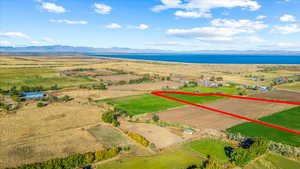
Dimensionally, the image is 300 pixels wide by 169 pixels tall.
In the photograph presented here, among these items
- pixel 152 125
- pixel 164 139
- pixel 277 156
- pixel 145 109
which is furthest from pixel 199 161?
pixel 145 109

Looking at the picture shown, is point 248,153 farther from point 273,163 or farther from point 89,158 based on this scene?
point 89,158

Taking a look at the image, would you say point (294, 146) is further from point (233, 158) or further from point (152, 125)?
point (152, 125)

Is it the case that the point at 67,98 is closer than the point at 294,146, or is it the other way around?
the point at 294,146

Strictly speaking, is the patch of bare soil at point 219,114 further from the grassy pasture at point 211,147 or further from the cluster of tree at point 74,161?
the cluster of tree at point 74,161

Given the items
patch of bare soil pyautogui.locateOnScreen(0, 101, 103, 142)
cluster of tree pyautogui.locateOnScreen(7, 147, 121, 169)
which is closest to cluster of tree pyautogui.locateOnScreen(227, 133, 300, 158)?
cluster of tree pyautogui.locateOnScreen(7, 147, 121, 169)

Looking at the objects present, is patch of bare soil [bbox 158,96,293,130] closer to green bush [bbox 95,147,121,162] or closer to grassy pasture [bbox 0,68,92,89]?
green bush [bbox 95,147,121,162]

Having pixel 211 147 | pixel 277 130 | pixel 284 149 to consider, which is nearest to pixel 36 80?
pixel 211 147
